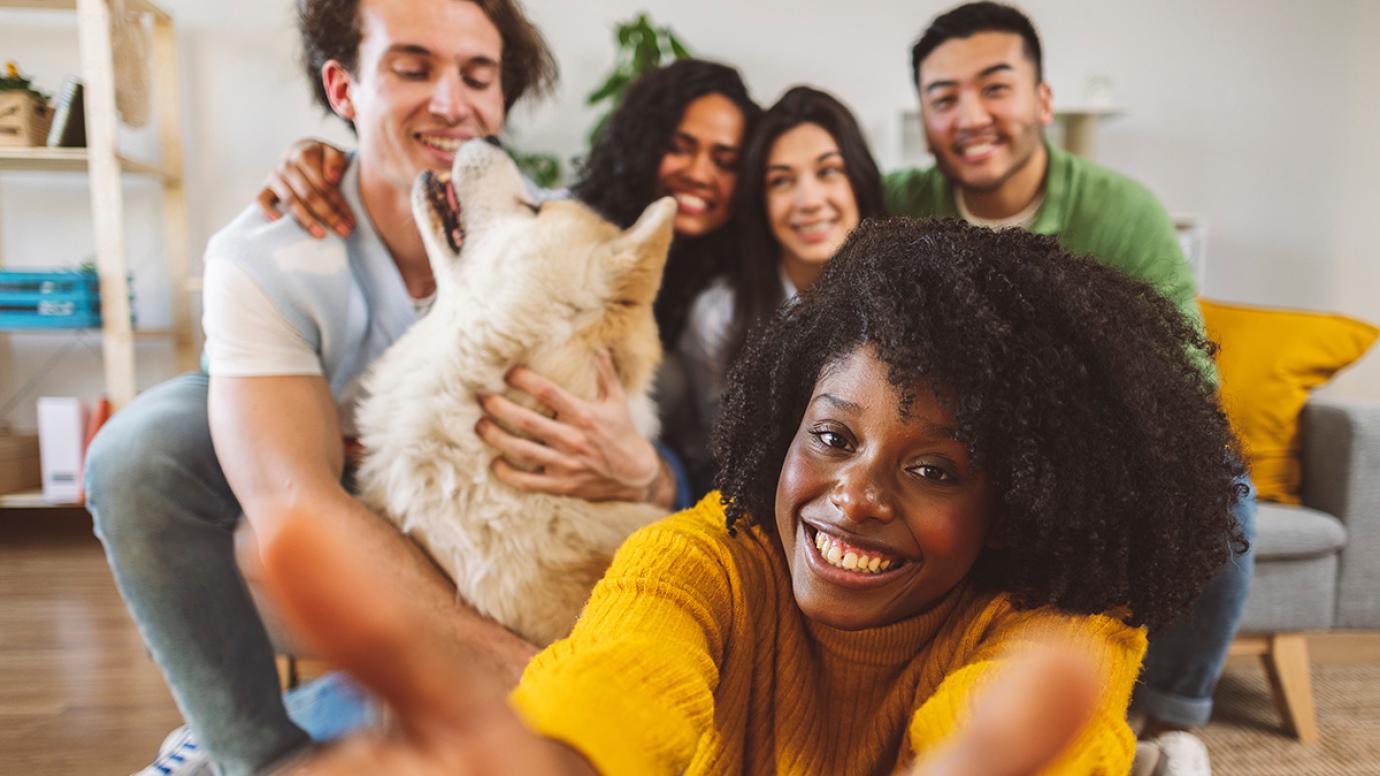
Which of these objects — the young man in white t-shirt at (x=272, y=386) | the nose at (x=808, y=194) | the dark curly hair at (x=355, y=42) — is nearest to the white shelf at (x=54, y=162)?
the dark curly hair at (x=355, y=42)

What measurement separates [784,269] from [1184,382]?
3.95 ft

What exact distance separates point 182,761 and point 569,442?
3.04 feet

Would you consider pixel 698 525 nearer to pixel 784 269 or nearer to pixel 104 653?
pixel 784 269

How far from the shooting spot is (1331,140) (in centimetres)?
378

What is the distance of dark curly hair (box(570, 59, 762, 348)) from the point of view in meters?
1.87

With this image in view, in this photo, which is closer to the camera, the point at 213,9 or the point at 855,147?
the point at 855,147

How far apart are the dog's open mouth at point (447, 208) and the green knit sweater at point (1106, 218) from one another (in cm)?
100

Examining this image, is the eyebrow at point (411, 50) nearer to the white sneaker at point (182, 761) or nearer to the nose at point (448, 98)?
the nose at point (448, 98)

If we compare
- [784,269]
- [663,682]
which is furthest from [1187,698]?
[663,682]

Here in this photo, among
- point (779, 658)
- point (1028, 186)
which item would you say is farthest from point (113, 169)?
point (779, 658)

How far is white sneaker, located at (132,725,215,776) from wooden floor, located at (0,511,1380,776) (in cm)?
18

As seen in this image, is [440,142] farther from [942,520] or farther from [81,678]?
[81,678]

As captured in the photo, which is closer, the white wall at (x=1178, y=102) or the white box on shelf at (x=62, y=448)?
the white box on shelf at (x=62, y=448)

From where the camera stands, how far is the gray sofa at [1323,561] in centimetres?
193
